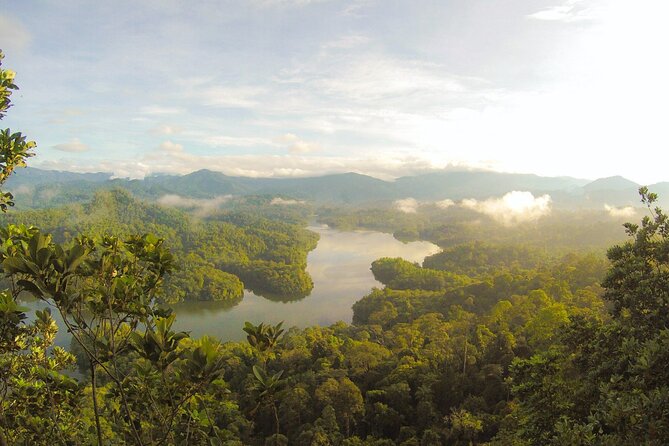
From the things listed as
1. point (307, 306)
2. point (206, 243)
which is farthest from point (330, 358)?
point (206, 243)

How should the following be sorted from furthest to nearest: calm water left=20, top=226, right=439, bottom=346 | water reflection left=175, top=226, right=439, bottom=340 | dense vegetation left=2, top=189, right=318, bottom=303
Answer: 1. dense vegetation left=2, top=189, right=318, bottom=303
2. water reflection left=175, top=226, right=439, bottom=340
3. calm water left=20, top=226, right=439, bottom=346

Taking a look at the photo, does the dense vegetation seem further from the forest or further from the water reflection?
the water reflection

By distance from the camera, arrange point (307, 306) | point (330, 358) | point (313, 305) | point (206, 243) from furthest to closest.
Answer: point (206, 243), point (313, 305), point (307, 306), point (330, 358)

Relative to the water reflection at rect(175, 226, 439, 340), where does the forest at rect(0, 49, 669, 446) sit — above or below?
above

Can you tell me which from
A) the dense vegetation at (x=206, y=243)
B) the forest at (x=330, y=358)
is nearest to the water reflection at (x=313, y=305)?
the dense vegetation at (x=206, y=243)

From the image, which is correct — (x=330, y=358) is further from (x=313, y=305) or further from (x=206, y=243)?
(x=206, y=243)

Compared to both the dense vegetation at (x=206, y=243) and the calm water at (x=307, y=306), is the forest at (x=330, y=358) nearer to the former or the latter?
the dense vegetation at (x=206, y=243)

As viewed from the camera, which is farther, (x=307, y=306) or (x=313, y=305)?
(x=313, y=305)

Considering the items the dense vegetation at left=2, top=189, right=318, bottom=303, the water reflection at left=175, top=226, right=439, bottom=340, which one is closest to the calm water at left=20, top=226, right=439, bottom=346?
the water reflection at left=175, top=226, right=439, bottom=340

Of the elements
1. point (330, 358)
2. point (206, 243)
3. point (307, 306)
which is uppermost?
point (206, 243)

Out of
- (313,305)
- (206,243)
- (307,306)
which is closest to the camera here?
(307,306)
